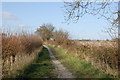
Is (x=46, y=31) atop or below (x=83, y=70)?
atop

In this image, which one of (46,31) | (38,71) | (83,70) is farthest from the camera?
(46,31)

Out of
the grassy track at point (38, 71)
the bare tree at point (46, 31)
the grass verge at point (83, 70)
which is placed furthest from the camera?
the bare tree at point (46, 31)

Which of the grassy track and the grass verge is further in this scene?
the grassy track

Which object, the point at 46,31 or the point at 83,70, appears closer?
the point at 83,70

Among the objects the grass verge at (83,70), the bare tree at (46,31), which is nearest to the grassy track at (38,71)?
the grass verge at (83,70)

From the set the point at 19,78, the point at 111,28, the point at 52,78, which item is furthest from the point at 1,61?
the point at 111,28

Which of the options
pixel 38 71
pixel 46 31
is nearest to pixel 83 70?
pixel 38 71

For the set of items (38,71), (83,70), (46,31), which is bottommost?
(38,71)

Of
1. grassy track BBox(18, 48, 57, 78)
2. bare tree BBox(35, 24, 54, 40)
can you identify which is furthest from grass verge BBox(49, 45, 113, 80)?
bare tree BBox(35, 24, 54, 40)

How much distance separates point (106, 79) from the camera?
29.9 ft

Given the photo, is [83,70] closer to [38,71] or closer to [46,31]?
[38,71]

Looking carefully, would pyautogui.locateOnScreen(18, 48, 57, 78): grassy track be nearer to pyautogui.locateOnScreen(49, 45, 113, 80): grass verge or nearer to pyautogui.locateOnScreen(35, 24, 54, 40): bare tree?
pyautogui.locateOnScreen(49, 45, 113, 80): grass verge

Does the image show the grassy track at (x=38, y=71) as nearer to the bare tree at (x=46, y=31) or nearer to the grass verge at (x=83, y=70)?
the grass verge at (x=83, y=70)

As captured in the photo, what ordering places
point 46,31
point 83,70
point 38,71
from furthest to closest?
point 46,31 < point 38,71 < point 83,70
